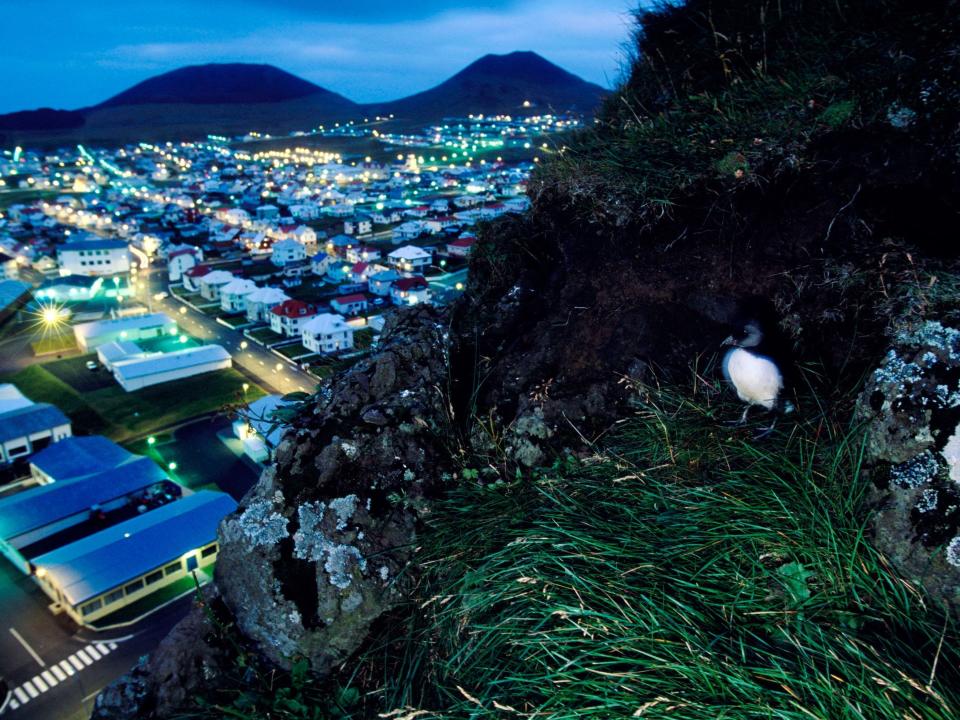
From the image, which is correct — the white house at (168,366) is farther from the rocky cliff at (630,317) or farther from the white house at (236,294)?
the rocky cliff at (630,317)

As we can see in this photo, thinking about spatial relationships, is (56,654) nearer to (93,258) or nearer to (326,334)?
(326,334)

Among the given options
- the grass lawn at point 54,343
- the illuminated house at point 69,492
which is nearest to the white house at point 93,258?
the grass lawn at point 54,343

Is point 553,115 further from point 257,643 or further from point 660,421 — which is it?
point 257,643

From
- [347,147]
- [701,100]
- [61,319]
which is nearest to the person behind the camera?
[701,100]

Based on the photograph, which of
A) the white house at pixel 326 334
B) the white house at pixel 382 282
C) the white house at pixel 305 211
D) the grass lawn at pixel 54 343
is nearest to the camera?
the white house at pixel 326 334

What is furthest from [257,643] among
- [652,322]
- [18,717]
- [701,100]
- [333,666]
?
[18,717]

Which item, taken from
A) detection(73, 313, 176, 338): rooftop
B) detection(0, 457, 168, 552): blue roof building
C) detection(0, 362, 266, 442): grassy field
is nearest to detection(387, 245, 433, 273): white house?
detection(73, 313, 176, 338): rooftop

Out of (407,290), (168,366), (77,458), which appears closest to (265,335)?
(168,366)
